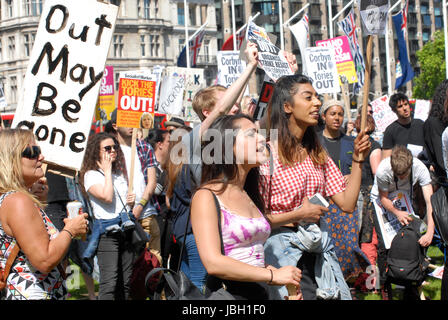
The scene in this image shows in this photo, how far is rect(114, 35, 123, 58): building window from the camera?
6259cm

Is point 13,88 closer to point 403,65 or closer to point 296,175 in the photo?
point 403,65

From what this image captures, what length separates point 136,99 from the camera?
27.9ft

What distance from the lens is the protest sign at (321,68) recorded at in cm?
1210

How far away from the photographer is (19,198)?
11.6 feet

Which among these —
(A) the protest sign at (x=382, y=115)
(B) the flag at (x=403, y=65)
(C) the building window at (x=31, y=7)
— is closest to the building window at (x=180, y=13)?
(C) the building window at (x=31, y=7)

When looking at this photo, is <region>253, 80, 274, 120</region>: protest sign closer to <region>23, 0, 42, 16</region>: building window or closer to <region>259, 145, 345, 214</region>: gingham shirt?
<region>259, 145, 345, 214</region>: gingham shirt

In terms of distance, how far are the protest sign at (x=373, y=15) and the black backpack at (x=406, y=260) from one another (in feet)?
7.80

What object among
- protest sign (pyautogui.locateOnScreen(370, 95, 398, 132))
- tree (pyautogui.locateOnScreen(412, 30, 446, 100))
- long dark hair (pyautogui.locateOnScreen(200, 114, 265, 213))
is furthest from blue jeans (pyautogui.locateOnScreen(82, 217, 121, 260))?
tree (pyautogui.locateOnScreen(412, 30, 446, 100))

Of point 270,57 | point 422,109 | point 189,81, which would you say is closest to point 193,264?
point 270,57

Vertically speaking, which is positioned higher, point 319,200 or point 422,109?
point 422,109

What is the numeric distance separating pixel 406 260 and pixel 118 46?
5869 centimetres

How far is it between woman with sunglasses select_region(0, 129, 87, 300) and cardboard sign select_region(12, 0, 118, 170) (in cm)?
131

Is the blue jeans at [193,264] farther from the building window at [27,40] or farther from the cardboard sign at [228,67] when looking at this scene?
the building window at [27,40]

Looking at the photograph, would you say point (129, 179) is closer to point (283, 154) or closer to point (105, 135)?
point (105, 135)
